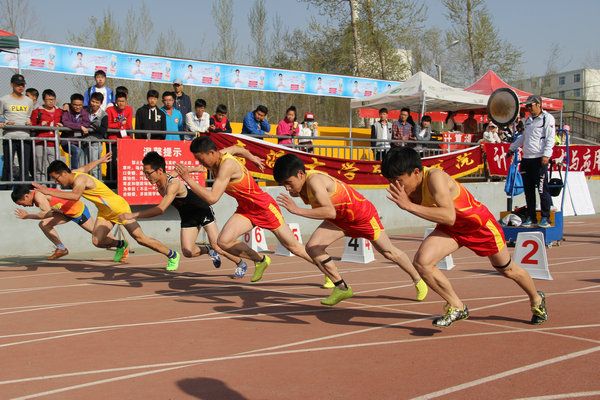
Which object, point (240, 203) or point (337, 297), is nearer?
point (337, 297)

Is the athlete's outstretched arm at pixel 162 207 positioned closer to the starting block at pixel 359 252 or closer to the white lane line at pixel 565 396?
the starting block at pixel 359 252

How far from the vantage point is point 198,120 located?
15016 mm

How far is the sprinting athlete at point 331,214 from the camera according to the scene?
7395mm

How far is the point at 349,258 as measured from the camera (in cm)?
1150

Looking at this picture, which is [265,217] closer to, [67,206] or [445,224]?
[445,224]

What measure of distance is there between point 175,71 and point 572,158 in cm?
1131

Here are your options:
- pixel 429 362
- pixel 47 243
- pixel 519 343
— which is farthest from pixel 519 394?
pixel 47 243

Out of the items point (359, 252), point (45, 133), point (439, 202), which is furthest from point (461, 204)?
point (45, 133)

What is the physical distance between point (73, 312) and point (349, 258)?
4796 millimetres

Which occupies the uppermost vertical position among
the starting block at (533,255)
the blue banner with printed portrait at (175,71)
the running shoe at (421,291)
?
the blue banner with printed portrait at (175,71)

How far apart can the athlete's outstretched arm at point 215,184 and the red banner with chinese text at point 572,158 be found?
11192 millimetres

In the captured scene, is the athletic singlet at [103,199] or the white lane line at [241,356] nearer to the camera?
the white lane line at [241,356]

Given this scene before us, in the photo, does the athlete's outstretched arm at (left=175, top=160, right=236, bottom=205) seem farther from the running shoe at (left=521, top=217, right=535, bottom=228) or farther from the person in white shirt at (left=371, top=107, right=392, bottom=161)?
the person in white shirt at (left=371, top=107, right=392, bottom=161)

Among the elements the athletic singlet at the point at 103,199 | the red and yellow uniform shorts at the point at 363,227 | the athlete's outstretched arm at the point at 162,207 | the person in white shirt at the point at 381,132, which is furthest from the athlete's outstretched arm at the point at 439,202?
the person in white shirt at the point at 381,132
